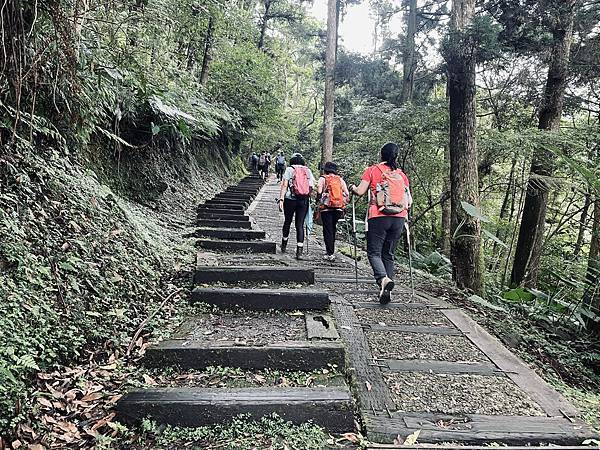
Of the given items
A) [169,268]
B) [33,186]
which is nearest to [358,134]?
[169,268]

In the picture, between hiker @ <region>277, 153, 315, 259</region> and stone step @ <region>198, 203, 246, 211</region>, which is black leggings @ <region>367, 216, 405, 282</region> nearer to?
hiker @ <region>277, 153, 315, 259</region>

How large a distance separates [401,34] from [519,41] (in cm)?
829

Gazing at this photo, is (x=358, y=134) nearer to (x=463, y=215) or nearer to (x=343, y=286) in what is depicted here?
(x=463, y=215)

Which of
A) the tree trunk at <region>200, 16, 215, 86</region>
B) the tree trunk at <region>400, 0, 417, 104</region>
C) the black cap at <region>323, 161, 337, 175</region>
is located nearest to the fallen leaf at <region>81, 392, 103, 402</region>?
the black cap at <region>323, 161, 337, 175</region>

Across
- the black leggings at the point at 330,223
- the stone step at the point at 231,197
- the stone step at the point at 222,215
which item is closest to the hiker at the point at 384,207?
the black leggings at the point at 330,223

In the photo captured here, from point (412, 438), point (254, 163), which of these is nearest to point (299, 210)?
point (412, 438)

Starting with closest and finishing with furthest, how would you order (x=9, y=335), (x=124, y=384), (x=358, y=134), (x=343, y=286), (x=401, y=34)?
(x=9, y=335) → (x=124, y=384) → (x=343, y=286) → (x=358, y=134) → (x=401, y=34)

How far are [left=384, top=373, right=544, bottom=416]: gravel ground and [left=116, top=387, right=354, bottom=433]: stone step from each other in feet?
1.61

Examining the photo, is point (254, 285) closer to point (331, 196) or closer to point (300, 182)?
point (300, 182)

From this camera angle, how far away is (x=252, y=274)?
16.4ft

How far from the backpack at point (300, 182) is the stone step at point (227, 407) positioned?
13.8ft

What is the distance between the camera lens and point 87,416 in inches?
107

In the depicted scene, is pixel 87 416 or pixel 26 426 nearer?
pixel 26 426

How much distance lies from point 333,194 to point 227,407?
4.54 metres
